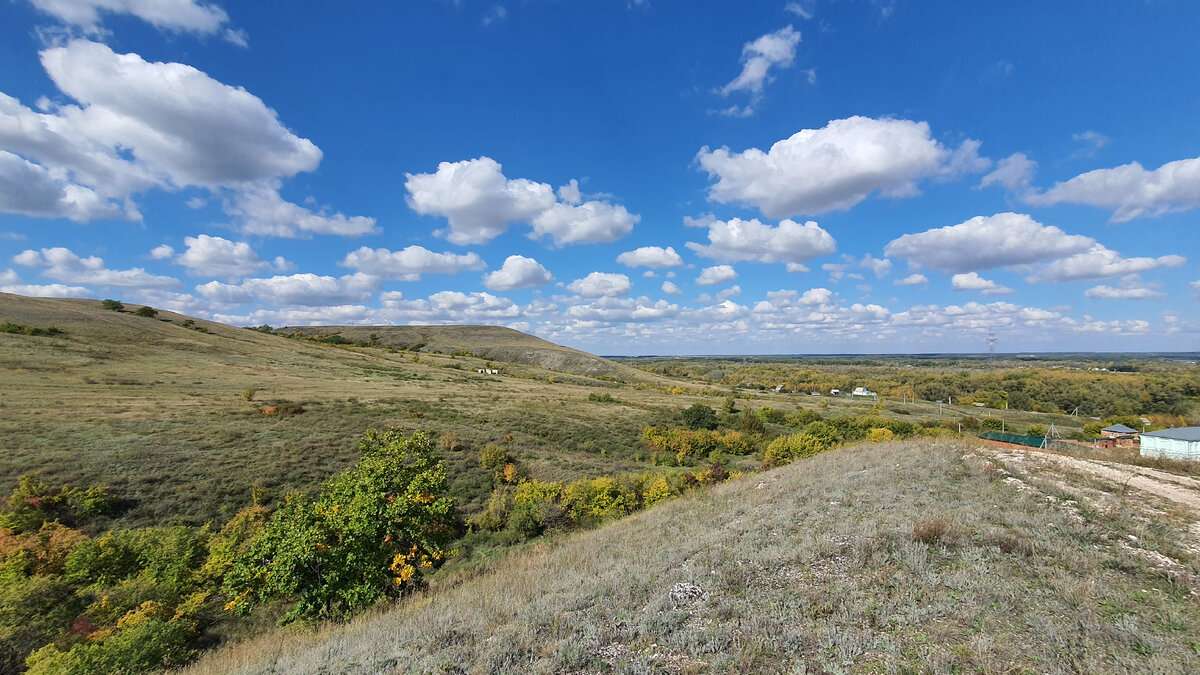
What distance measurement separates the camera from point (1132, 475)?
1216cm

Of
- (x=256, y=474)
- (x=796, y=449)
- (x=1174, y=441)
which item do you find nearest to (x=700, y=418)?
(x=796, y=449)

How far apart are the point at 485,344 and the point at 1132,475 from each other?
122212 mm

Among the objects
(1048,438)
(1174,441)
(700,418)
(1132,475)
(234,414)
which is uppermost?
(1132,475)

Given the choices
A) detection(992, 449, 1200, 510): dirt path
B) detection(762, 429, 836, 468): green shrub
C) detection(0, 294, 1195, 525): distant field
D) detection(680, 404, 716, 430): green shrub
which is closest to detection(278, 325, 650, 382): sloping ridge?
detection(0, 294, 1195, 525): distant field

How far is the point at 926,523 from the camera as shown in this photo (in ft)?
27.2

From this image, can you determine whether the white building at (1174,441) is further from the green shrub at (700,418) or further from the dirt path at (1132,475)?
the green shrub at (700,418)

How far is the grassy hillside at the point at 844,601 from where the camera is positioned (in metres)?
4.86

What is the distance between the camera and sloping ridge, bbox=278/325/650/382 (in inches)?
4309

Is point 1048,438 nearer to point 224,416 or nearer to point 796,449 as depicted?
point 796,449

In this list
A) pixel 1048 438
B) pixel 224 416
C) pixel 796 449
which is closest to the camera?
pixel 224 416

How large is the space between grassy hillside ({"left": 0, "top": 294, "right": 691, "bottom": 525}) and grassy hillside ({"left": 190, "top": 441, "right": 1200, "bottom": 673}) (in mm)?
16481

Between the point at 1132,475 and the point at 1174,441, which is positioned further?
the point at 1174,441

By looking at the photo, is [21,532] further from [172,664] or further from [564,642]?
[564,642]

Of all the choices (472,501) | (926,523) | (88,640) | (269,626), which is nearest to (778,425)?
(472,501)
